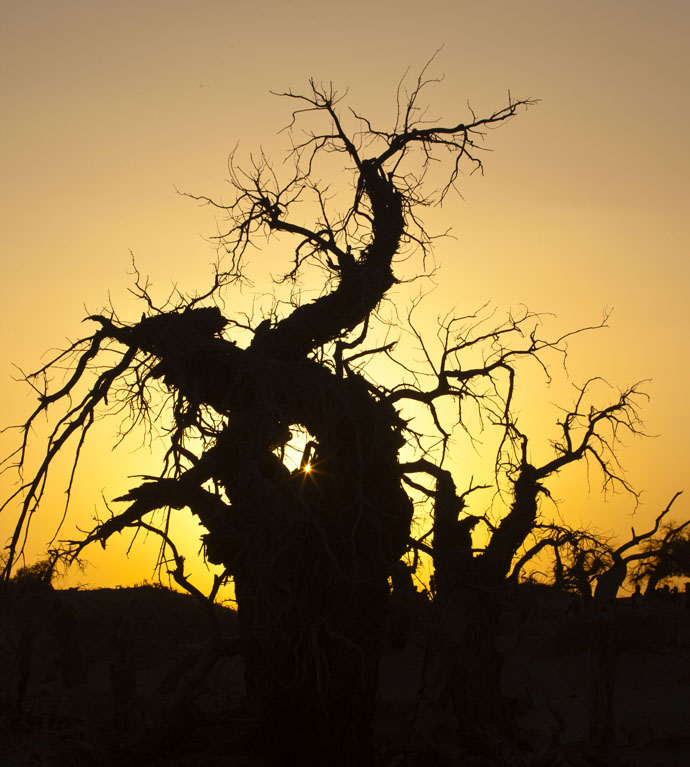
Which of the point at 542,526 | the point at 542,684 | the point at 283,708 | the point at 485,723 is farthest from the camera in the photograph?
the point at 542,684

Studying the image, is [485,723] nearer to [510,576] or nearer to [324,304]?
[510,576]

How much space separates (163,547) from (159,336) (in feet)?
6.37

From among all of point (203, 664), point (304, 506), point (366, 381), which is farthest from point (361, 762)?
point (366, 381)

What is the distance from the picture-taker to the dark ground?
883 centimetres

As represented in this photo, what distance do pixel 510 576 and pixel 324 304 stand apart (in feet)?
15.4

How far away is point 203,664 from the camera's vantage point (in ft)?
27.7

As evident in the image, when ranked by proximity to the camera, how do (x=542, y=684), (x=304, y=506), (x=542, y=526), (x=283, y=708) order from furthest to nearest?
1. (x=542, y=684)
2. (x=542, y=526)
3. (x=283, y=708)
4. (x=304, y=506)

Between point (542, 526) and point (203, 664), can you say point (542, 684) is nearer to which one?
A: point (542, 526)

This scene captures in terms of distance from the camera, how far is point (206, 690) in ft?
35.2

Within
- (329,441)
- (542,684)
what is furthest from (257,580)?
(542,684)

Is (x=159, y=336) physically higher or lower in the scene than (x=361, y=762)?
higher

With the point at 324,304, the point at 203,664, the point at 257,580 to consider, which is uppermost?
the point at 324,304

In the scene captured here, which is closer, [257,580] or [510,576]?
[257,580]

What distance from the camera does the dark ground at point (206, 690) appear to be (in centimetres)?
883
